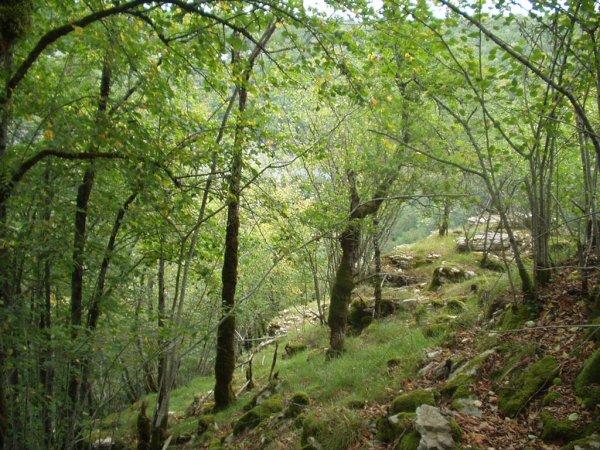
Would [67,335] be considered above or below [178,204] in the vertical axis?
below

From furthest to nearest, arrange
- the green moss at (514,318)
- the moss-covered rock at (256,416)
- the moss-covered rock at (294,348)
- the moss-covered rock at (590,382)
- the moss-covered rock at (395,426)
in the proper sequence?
1. the moss-covered rock at (294,348)
2. the moss-covered rock at (256,416)
3. the green moss at (514,318)
4. the moss-covered rock at (395,426)
5. the moss-covered rock at (590,382)

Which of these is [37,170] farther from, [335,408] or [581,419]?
[581,419]

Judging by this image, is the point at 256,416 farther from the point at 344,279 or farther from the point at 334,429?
the point at 344,279

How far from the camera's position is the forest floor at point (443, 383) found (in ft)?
13.7

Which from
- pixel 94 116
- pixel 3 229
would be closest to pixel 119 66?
pixel 94 116

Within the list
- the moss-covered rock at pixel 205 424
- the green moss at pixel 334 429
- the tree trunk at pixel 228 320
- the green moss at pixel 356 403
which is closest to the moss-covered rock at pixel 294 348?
the tree trunk at pixel 228 320

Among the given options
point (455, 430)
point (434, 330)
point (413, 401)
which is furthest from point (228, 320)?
point (455, 430)

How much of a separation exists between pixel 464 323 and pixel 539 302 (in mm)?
1798

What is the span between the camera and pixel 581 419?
374 centimetres

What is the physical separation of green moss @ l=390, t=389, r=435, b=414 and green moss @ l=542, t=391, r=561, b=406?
1.17 metres

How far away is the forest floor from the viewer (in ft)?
13.7

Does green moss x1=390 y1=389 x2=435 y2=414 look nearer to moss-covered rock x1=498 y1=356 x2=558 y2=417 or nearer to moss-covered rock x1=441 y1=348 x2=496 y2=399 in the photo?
moss-covered rock x1=441 y1=348 x2=496 y2=399

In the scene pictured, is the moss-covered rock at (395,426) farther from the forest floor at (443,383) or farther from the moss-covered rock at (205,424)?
the moss-covered rock at (205,424)

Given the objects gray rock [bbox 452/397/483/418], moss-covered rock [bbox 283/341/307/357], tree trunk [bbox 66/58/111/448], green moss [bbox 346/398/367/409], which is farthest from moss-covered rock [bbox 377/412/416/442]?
moss-covered rock [bbox 283/341/307/357]
